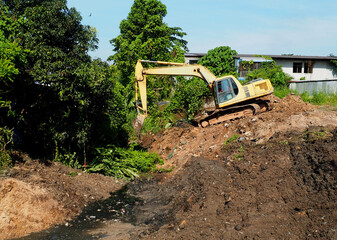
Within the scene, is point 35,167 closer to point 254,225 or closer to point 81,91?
point 81,91

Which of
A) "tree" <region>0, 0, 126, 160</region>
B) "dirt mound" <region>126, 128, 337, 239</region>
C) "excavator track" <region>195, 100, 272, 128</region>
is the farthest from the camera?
"excavator track" <region>195, 100, 272, 128</region>

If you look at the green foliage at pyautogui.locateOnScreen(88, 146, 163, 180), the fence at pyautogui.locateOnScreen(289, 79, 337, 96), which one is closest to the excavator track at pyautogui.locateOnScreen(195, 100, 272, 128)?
the green foliage at pyautogui.locateOnScreen(88, 146, 163, 180)

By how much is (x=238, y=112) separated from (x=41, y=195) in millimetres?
9237

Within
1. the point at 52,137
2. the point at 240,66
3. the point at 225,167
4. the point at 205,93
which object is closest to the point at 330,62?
the point at 240,66

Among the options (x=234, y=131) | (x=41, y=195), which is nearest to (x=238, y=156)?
(x=234, y=131)

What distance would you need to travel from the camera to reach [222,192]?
392 inches

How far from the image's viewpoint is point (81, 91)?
12227mm

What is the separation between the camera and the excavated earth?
7.92 m

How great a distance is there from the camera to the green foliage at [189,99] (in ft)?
66.1

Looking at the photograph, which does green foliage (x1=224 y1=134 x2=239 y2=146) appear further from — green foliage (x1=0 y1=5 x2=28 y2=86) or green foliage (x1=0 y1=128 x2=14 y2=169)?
green foliage (x1=0 y1=5 x2=28 y2=86)

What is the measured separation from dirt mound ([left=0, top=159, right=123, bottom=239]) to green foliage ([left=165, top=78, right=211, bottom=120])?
332 inches

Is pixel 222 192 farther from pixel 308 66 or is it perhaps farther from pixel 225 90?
pixel 308 66

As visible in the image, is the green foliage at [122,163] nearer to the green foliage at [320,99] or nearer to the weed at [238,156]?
the weed at [238,156]

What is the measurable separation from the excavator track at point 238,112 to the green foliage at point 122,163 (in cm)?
351
